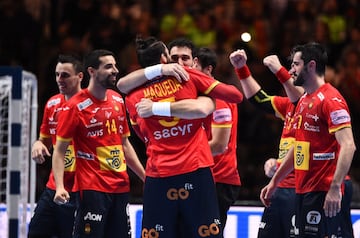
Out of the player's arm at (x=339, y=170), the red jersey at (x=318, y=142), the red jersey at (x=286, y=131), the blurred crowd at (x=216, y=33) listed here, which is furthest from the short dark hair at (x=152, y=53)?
the blurred crowd at (x=216, y=33)

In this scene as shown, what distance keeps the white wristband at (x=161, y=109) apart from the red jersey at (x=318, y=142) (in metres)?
1.29

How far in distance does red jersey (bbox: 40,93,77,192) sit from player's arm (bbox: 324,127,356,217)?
2.64 m

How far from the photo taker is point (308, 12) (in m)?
15.1

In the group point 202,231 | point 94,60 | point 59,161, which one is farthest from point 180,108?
point 94,60

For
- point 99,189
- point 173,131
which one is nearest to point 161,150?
point 173,131

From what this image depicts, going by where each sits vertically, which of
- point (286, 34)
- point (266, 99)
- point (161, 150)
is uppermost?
point (286, 34)

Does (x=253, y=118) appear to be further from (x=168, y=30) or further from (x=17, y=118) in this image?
(x=17, y=118)

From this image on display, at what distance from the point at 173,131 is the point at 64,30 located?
25.1 feet

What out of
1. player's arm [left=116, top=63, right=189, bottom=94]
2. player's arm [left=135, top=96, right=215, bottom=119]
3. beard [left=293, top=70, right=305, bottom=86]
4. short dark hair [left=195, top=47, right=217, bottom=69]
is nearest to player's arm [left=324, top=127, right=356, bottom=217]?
beard [left=293, top=70, right=305, bottom=86]

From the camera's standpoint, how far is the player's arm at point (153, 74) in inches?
300

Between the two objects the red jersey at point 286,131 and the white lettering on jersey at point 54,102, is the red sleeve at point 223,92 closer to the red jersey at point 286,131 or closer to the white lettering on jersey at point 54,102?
the red jersey at point 286,131

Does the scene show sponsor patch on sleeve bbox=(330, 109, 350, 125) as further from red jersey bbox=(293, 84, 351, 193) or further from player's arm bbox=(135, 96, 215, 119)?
player's arm bbox=(135, 96, 215, 119)

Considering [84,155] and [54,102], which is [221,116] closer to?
[84,155]

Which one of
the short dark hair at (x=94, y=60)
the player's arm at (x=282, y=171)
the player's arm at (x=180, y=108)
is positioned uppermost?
the short dark hair at (x=94, y=60)
